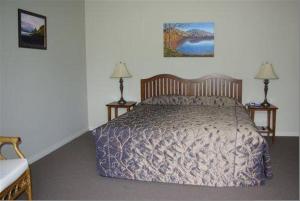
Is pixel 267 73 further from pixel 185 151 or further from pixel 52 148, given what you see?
pixel 52 148

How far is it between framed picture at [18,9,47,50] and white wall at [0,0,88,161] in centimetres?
7

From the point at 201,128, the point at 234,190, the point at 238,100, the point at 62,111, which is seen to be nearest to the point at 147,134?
the point at 201,128

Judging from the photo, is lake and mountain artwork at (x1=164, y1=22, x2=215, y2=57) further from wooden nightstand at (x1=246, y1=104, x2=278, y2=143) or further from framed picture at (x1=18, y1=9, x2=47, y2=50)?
framed picture at (x1=18, y1=9, x2=47, y2=50)

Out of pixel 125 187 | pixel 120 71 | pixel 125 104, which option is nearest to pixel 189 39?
pixel 120 71

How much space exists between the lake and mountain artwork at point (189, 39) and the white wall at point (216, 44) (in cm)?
8

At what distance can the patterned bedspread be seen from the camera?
9.42 ft

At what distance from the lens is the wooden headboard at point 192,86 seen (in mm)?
4805

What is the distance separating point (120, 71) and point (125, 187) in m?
2.21

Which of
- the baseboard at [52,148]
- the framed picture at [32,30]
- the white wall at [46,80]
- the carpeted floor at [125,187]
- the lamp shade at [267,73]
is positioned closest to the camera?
the carpeted floor at [125,187]

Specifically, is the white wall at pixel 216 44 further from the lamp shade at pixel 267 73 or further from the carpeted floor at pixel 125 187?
the carpeted floor at pixel 125 187

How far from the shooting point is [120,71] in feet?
15.5

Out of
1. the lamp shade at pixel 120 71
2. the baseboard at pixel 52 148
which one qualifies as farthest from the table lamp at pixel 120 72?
the baseboard at pixel 52 148

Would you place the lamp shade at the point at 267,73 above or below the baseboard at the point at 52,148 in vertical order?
above

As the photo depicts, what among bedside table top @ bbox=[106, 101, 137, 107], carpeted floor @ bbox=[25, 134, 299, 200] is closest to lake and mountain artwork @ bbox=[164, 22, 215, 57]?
bedside table top @ bbox=[106, 101, 137, 107]
